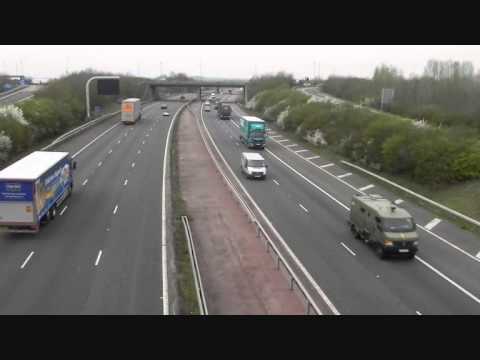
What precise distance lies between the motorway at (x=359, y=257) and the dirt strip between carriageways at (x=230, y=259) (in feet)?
5.88

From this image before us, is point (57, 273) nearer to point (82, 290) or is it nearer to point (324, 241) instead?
point (82, 290)

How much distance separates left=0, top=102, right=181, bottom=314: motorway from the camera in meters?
19.0

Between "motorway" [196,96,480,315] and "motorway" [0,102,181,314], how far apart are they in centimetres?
745

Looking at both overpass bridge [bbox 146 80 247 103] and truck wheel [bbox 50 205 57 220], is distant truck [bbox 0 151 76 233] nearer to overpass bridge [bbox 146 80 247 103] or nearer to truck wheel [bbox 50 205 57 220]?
truck wheel [bbox 50 205 57 220]

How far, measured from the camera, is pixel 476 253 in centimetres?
2594

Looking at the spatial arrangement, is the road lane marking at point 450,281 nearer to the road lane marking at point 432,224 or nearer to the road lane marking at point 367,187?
the road lane marking at point 432,224

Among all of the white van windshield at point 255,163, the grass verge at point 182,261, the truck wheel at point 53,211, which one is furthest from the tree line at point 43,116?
the white van windshield at point 255,163

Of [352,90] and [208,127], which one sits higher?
[352,90]

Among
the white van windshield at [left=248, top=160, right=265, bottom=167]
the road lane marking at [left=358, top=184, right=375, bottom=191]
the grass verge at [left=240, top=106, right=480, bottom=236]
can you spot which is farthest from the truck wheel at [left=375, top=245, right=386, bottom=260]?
the white van windshield at [left=248, top=160, right=265, bottom=167]

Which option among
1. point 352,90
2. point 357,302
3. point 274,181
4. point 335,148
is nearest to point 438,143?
point 274,181

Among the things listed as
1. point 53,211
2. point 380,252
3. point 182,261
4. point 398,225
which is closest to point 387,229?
point 398,225

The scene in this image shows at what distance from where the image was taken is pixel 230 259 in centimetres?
2455

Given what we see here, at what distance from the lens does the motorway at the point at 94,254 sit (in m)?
19.0

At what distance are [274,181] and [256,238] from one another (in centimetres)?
1437
